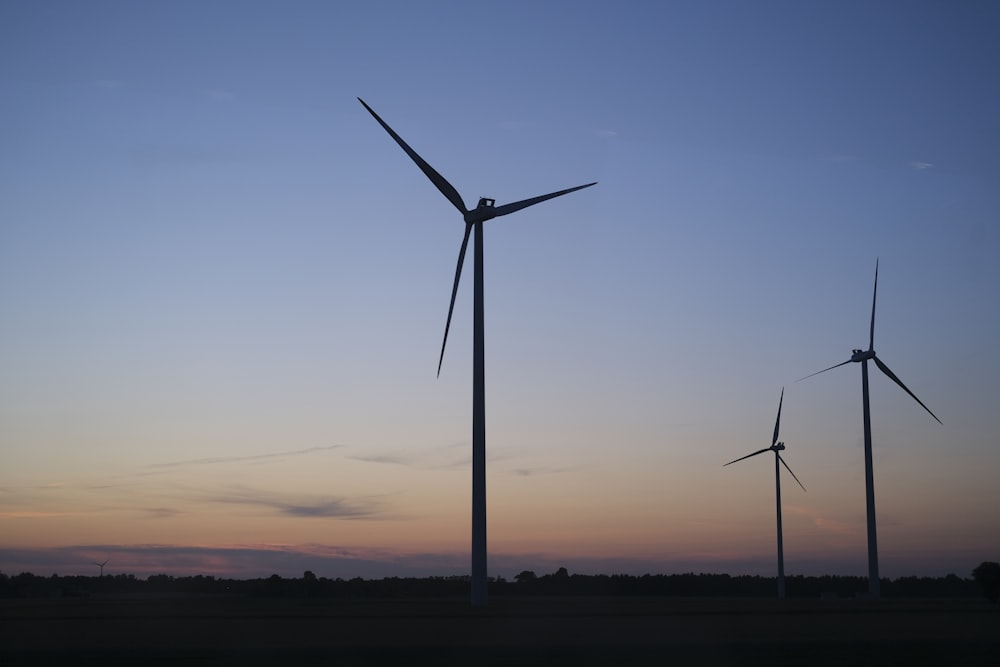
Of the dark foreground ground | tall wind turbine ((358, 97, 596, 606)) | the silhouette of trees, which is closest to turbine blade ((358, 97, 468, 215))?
tall wind turbine ((358, 97, 596, 606))

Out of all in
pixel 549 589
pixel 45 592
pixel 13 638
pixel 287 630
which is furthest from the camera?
Answer: pixel 549 589

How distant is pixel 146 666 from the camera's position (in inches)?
1318

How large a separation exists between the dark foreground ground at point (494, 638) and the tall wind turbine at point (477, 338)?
393cm

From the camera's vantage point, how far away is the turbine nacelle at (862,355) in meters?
108

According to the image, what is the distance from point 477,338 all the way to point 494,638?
25757mm

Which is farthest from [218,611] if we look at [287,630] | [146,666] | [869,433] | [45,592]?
[45,592]

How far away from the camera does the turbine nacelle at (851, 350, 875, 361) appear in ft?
356

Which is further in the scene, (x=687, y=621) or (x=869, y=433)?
(x=869, y=433)

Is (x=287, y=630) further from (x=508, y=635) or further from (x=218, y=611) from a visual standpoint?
(x=218, y=611)

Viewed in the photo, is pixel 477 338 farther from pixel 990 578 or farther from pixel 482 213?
pixel 990 578

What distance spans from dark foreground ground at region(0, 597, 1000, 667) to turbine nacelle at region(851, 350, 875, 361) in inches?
1890

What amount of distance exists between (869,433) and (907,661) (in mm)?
69149

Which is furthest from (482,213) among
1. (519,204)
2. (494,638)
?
(494,638)

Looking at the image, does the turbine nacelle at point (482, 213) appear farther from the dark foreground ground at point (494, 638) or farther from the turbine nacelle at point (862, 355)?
the turbine nacelle at point (862, 355)
